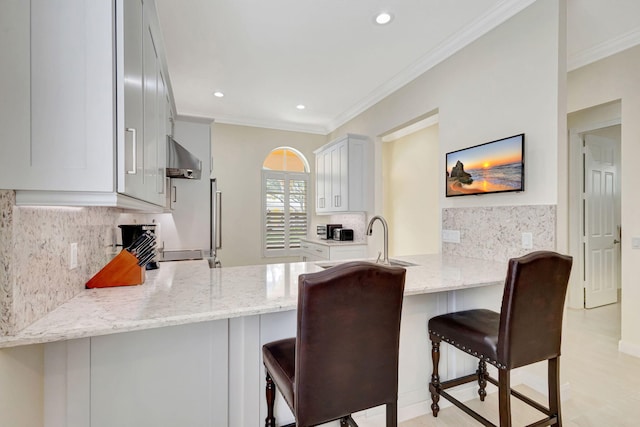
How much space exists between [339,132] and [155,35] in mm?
3599

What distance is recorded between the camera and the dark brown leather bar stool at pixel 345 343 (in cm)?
100

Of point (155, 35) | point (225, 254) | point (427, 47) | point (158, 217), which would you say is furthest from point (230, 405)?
point (225, 254)

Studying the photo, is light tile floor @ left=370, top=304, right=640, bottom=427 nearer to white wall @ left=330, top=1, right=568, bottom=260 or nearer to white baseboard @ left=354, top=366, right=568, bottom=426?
white baseboard @ left=354, top=366, right=568, bottom=426

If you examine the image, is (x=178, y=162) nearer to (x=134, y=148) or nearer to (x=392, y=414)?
(x=134, y=148)

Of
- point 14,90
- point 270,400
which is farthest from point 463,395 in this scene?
point 14,90

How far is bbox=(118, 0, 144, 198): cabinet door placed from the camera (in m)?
1.06

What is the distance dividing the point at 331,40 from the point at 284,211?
306cm

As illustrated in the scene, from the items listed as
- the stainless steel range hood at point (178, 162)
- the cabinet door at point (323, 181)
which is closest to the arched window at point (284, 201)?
the cabinet door at point (323, 181)

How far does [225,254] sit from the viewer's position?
4809mm

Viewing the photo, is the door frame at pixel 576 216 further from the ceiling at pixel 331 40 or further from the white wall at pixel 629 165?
the ceiling at pixel 331 40

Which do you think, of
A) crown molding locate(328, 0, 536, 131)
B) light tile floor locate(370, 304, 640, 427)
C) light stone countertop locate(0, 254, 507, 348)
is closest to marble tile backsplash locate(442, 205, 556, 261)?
light stone countertop locate(0, 254, 507, 348)

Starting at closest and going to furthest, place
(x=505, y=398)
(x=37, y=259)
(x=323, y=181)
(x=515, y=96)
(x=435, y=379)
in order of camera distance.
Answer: (x=37, y=259)
(x=505, y=398)
(x=435, y=379)
(x=515, y=96)
(x=323, y=181)

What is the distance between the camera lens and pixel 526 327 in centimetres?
139

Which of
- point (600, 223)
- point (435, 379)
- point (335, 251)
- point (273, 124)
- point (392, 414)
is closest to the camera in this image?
point (392, 414)
